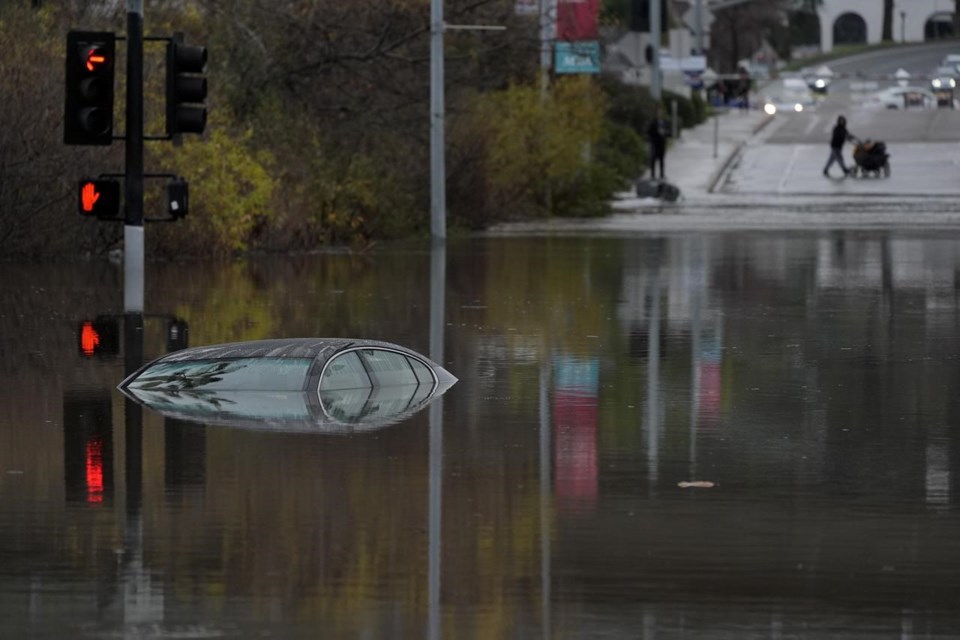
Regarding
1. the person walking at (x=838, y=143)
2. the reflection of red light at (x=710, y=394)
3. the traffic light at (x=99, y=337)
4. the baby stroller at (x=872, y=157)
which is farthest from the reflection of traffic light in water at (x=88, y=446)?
the baby stroller at (x=872, y=157)

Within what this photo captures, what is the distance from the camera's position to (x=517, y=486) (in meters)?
12.8

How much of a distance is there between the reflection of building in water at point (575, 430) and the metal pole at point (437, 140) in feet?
68.0

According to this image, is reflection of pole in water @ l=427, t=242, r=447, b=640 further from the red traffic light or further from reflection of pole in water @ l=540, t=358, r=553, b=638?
the red traffic light

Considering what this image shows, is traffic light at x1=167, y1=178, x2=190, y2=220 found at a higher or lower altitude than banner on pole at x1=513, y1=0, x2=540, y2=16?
lower

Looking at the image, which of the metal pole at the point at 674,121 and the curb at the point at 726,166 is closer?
the curb at the point at 726,166

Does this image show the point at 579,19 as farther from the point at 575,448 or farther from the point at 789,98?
the point at 789,98

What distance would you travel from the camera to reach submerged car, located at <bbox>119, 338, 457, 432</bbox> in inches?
645

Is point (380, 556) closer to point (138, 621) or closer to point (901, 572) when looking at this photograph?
point (138, 621)

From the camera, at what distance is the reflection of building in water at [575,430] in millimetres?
12695

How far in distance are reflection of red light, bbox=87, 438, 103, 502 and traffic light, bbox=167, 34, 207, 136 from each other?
8265mm

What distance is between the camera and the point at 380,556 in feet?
34.7

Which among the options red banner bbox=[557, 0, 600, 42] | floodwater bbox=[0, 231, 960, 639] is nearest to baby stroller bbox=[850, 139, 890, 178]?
red banner bbox=[557, 0, 600, 42]

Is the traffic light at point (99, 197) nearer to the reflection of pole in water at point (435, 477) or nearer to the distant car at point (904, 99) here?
the reflection of pole in water at point (435, 477)

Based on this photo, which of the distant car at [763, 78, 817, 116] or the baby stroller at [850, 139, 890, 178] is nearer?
the baby stroller at [850, 139, 890, 178]
